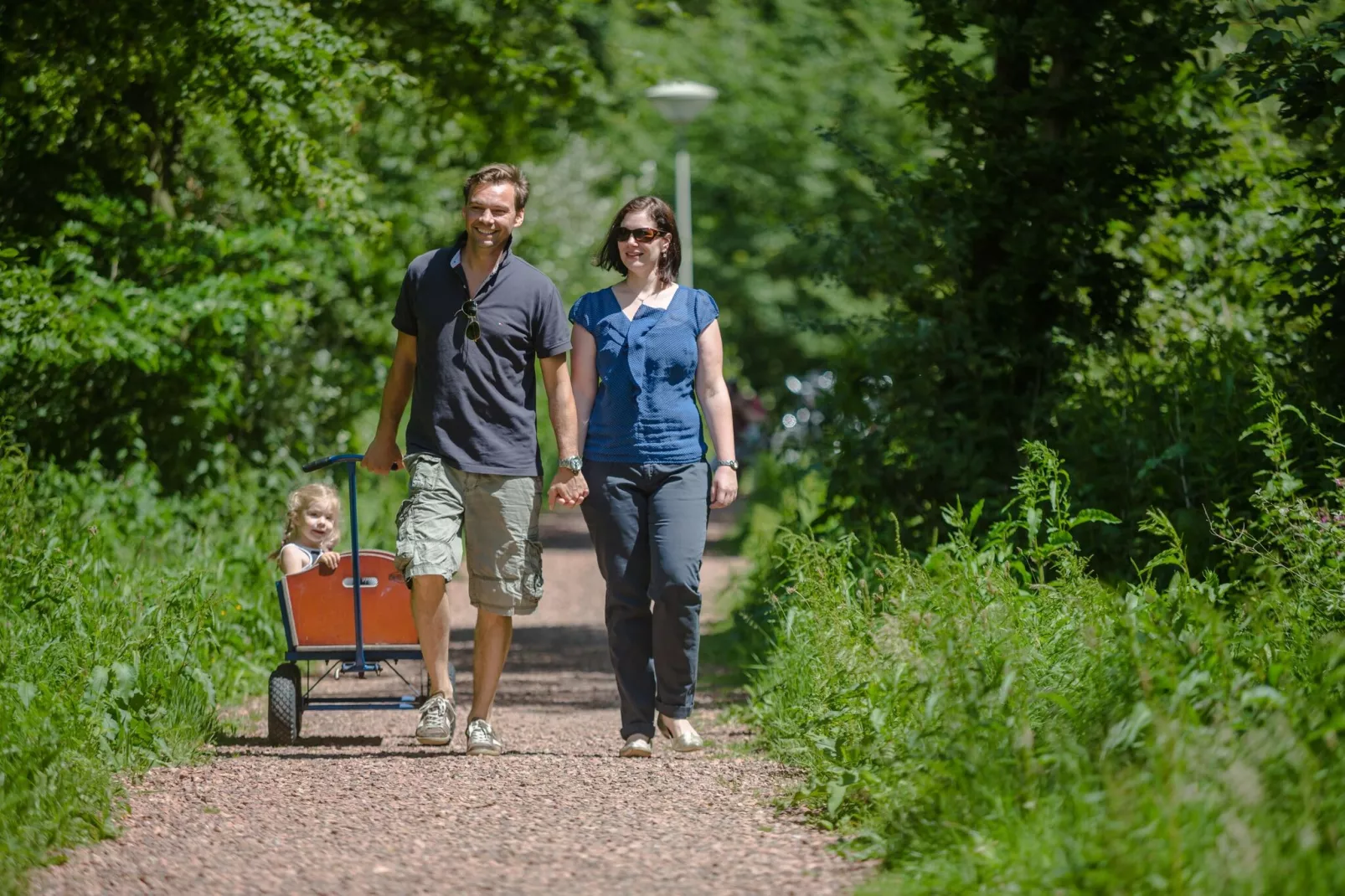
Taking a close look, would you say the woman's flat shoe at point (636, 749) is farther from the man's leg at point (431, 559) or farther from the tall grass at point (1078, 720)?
the man's leg at point (431, 559)

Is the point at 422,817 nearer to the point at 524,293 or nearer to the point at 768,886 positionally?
the point at 768,886

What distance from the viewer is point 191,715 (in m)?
6.04

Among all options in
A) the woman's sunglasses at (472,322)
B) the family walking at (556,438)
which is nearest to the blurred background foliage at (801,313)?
the family walking at (556,438)

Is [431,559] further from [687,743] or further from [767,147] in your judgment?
[767,147]

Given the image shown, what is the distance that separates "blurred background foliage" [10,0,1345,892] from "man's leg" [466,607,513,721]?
0.98 meters

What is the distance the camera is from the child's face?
22.0ft

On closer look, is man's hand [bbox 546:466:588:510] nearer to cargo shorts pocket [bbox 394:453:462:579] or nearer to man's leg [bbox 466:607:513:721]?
cargo shorts pocket [bbox 394:453:462:579]

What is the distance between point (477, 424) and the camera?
5.87 metres

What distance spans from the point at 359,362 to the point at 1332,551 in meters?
8.62

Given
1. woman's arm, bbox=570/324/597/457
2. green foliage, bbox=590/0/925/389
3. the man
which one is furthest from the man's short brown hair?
green foliage, bbox=590/0/925/389

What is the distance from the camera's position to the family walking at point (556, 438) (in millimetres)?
5883

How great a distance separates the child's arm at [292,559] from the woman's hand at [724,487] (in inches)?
68.4

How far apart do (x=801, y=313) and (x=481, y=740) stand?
15.0ft

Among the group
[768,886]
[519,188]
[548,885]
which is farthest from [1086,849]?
[519,188]
